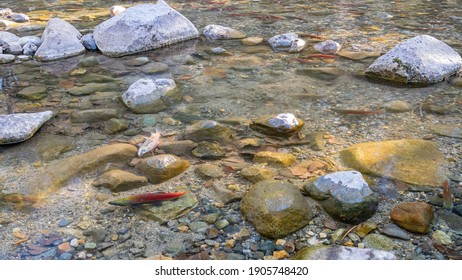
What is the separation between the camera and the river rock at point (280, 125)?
3.25 metres

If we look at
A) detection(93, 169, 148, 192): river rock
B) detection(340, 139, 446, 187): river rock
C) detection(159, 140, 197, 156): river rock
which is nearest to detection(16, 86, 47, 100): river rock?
detection(159, 140, 197, 156): river rock

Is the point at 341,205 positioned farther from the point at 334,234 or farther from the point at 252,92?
the point at 252,92

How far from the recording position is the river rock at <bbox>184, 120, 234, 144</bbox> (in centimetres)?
322

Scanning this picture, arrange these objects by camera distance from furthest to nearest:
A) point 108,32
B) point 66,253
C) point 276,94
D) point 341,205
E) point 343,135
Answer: point 108,32, point 276,94, point 343,135, point 341,205, point 66,253

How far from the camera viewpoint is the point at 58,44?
17.9ft

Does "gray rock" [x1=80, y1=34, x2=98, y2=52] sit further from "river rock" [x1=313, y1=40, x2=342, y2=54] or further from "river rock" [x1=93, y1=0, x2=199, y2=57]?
"river rock" [x1=313, y1=40, x2=342, y2=54]

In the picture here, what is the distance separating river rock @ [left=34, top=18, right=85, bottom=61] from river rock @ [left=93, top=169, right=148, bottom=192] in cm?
318

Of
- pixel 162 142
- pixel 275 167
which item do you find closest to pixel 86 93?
pixel 162 142

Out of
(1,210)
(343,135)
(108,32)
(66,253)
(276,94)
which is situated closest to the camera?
(66,253)

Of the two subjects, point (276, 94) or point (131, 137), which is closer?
point (131, 137)

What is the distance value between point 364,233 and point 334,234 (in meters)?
0.16

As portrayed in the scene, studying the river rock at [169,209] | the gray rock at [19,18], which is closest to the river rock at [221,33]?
the gray rock at [19,18]

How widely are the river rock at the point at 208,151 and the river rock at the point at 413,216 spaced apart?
123 centimetres

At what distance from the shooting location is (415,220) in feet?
7.26
